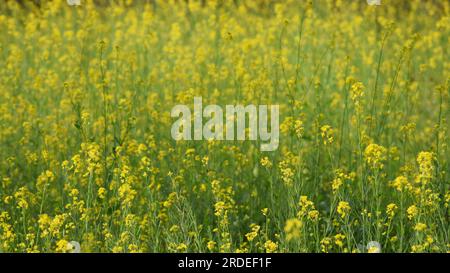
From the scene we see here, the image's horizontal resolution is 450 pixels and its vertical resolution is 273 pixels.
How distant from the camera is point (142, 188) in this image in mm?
4328

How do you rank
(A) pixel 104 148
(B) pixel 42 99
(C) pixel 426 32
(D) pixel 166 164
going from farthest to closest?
(C) pixel 426 32
(B) pixel 42 99
(D) pixel 166 164
(A) pixel 104 148

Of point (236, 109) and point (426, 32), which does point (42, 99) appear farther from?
point (426, 32)

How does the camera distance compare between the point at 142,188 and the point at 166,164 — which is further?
the point at 166,164

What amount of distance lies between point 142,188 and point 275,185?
776 mm

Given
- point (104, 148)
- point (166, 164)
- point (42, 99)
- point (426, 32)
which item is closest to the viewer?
point (104, 148)

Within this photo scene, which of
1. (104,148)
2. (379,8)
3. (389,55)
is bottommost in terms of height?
(104,148)

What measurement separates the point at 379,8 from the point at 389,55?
1.37 m

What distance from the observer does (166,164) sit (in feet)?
15.7

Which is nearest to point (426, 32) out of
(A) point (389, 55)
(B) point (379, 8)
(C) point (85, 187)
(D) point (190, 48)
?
(B) point (379, 8)

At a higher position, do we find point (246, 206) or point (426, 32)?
point (426, 32)
